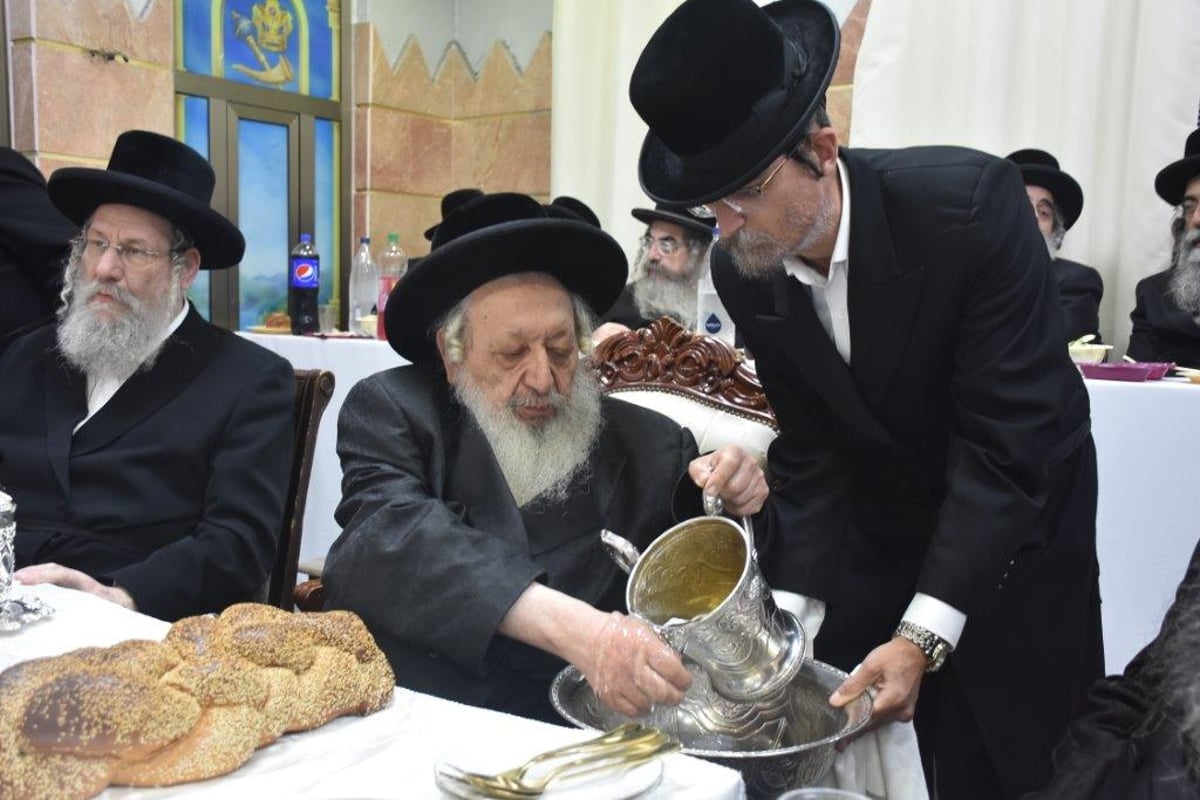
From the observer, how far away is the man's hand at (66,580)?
1864 millimetres

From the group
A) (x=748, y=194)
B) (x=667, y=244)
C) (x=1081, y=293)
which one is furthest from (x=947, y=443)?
(x=667, y=244)

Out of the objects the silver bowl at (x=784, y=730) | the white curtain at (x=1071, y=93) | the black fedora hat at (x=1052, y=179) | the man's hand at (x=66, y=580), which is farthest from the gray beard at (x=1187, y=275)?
the man's hand at (x=66, y=580)

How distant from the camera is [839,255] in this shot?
1.81m

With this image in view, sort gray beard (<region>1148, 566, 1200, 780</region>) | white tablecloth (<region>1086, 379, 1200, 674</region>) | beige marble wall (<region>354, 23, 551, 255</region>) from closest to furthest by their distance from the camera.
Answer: gray beard (<region>1148, 566, 1200, 780</region>) → white tablecloth (<region>1086, 379, 1200, 674</region>) → beige marble wall (<region>354, 23, 551, 255</region>)

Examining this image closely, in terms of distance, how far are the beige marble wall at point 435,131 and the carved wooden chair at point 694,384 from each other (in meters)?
5.09

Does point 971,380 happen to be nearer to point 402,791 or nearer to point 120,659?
point 402,791

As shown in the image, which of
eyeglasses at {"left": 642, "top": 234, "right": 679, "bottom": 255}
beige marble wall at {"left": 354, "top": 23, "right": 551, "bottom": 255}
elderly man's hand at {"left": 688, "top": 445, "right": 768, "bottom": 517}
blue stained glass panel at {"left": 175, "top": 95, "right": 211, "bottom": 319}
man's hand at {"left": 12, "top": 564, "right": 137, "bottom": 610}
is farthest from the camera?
beige marble wall at {"left": 354, "top": 23, "right": 551, "bottom": 255}

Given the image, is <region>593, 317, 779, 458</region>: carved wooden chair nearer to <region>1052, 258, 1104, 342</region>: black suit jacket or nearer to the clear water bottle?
the clear water bottle

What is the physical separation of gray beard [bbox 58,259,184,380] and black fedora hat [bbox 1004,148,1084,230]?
350cm

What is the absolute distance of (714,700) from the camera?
55.1 inches

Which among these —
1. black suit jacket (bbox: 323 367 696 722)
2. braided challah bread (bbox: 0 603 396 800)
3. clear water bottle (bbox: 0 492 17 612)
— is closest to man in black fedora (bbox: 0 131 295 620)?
black suit jacket (bbox: 323 367 696 722)

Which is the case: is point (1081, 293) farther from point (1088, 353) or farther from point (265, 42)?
point (265, 42)

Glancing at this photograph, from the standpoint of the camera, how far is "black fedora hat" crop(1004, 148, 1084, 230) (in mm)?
4598

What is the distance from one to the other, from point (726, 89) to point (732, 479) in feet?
1.95
